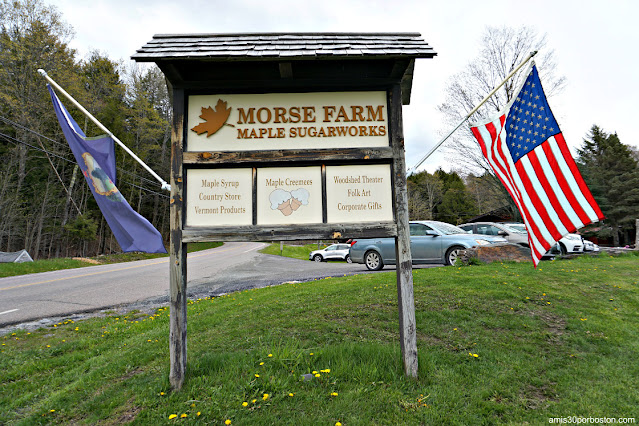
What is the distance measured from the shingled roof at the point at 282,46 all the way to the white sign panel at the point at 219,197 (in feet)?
3.90

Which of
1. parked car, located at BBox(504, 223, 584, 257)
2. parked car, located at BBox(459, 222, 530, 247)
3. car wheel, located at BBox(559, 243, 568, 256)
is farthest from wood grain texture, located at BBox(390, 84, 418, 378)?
car wheel, located at BBox(559, 243, 568, 256)

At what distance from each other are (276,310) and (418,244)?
685cm

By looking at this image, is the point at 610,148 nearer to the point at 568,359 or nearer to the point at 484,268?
the point at 484,268

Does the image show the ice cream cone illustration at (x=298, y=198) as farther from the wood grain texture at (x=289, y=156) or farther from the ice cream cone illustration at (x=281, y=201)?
the wood grain texture at (x=289, y=156)

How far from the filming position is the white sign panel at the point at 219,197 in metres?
3.88

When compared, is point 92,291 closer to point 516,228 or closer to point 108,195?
point 108,195

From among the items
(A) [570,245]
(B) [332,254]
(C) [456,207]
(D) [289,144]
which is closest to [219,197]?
(D) [289,144]

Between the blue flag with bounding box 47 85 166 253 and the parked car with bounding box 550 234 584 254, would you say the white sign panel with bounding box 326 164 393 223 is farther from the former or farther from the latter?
the parked car with bounding box 550 234 584 254

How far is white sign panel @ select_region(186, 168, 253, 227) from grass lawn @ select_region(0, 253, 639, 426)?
1.54m

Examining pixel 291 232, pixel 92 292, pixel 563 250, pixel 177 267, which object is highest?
pixel 291 232

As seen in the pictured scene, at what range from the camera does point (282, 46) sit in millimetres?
3842

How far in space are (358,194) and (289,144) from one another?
952 mm

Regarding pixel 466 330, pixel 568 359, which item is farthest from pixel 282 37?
pixel 568 359

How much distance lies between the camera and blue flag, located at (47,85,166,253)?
4223mm
